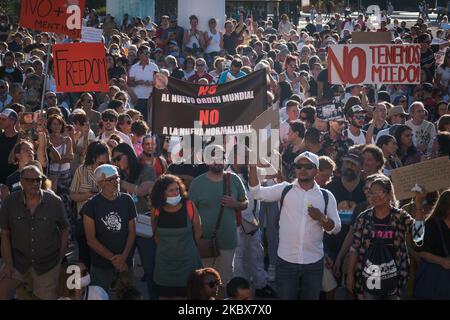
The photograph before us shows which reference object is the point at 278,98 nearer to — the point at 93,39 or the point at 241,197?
the point at 93,39

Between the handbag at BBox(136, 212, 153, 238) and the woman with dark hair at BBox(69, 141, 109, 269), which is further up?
the woman with dark hair at BBox(69, 141, 109, 269)

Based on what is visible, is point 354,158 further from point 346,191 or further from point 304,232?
point 304,232

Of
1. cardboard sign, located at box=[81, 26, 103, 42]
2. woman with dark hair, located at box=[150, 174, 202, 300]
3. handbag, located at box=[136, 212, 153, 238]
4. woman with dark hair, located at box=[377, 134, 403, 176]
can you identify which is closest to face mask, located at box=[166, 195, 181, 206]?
woman with dark hair, located at box=[150, 174, 202, 300]

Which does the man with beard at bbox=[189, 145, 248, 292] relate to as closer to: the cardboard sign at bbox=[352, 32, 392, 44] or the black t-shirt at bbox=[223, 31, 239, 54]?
the cardboard sign at bbox=[352, 32, 392, 44]

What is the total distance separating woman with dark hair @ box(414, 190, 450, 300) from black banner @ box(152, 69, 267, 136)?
2.21m

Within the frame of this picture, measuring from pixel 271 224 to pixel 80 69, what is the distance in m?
3.59

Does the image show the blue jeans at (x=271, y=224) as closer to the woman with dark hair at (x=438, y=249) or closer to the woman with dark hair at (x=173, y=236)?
the woman with dark hair at (x=173, y=236)

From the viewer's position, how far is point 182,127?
9117mm

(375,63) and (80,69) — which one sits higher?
(375,63)

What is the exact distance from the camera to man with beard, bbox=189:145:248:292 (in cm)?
851

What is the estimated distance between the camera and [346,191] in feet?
29.2

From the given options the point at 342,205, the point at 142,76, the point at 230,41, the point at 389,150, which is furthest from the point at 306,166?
the point at 230,41
